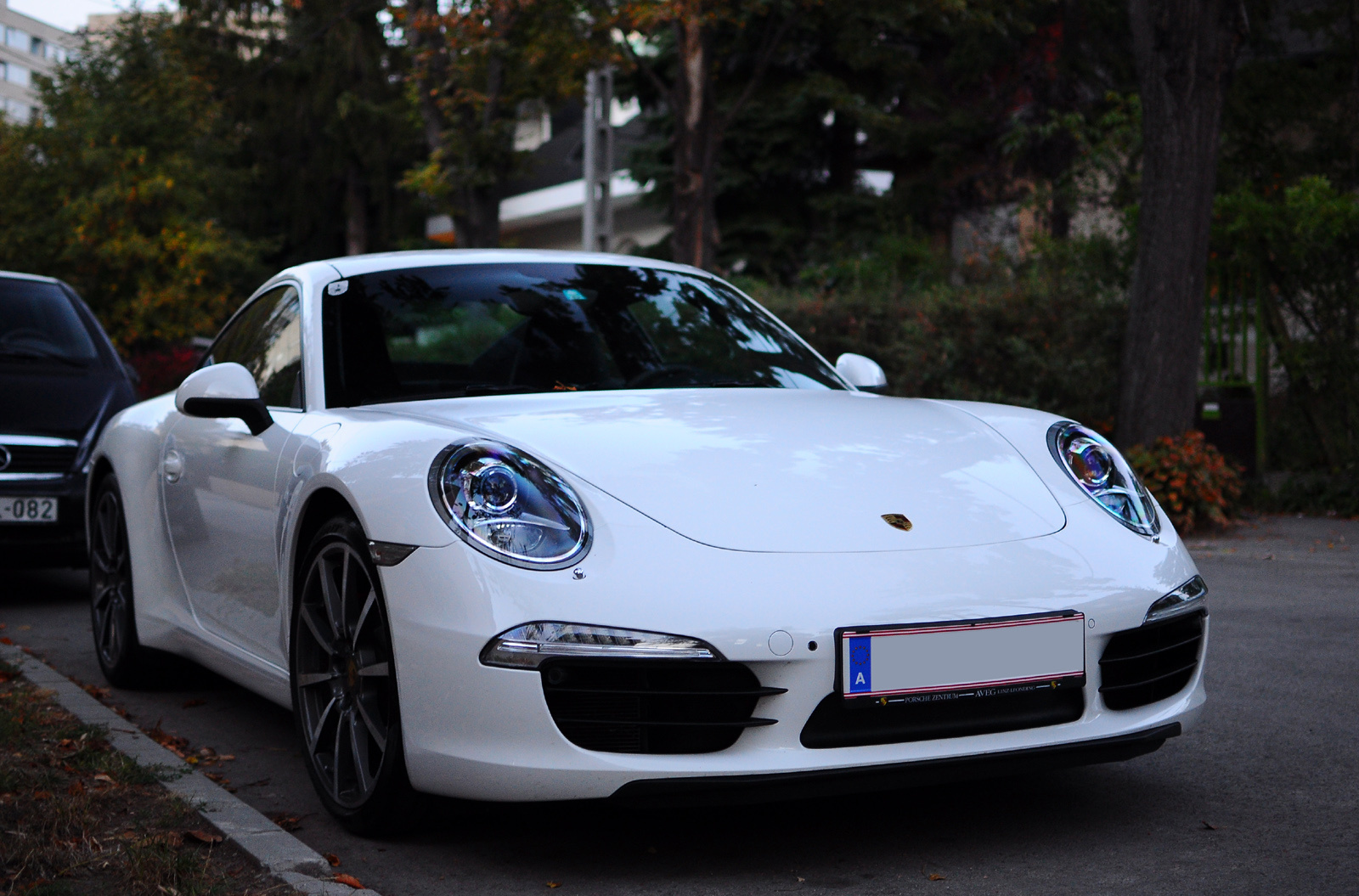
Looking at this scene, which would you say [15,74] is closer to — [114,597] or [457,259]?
[114,597]

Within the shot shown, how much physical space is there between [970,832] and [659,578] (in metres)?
1.01

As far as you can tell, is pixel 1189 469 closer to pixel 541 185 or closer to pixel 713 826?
pixel 713 826

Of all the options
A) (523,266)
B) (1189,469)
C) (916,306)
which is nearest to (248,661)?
(523,266)

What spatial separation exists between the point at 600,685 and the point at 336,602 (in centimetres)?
85

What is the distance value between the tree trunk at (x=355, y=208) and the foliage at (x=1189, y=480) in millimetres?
32758

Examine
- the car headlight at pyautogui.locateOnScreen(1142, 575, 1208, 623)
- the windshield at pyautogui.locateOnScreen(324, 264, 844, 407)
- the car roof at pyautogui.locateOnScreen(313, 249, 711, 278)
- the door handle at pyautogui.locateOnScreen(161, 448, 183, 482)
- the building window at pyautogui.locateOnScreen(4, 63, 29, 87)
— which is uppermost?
the building window at pyautogui.locateOnScreen(4, 63, 29, 87)

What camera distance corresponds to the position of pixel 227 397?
4160 millimetres

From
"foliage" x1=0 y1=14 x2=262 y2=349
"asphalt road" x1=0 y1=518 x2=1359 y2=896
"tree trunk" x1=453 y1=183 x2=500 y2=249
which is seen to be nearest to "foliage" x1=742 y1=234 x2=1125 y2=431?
"asphalt road" x1=0 y1=518 x2=1359 y2=896

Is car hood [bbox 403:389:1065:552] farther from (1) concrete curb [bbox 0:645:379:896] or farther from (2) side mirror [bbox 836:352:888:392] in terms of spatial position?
(1) concrete curb [bbox 0:645:379:896]

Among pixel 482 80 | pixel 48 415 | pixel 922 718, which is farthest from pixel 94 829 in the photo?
pixel 482 80

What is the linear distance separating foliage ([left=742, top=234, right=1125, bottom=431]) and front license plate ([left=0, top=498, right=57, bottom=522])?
5506mm

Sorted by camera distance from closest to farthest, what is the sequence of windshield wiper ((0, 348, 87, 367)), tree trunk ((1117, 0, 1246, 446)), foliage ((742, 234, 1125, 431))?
windshield wiper ((0, 348, 87, 367))
tree trunk ((1117, 0, 1246, 446))
foliage ((742, 234, 1125, 431))

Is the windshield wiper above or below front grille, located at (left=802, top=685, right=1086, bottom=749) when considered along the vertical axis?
above

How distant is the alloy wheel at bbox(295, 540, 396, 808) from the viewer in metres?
3.39
